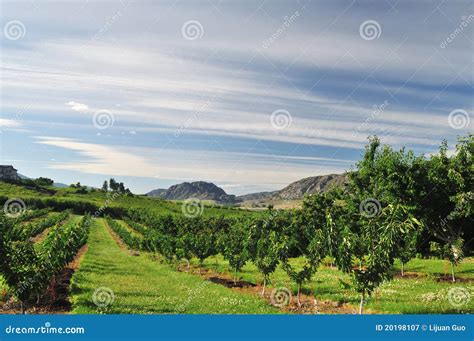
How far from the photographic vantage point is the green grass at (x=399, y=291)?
23281 millimetres

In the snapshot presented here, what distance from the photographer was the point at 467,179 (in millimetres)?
42281

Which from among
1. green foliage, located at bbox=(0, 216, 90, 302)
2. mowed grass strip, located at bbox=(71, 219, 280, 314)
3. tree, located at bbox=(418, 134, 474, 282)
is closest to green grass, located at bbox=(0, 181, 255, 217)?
tree, located at bbox=(418, 134, 474, 282)

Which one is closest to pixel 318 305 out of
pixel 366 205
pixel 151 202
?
pixel 366 205

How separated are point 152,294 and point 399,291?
17.4 m

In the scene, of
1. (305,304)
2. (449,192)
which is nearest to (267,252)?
(305,304)

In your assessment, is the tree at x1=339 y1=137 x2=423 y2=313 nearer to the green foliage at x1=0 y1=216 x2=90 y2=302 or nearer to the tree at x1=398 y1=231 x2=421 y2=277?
the tree at x1=398 y1=231 x2=421 y2=277

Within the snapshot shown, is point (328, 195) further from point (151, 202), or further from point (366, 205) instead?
point (151, 202)

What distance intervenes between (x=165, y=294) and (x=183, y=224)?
213 ft

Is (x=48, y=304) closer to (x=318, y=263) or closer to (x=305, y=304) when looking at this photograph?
(x=305, y=304)

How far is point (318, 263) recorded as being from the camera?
90.2 feet

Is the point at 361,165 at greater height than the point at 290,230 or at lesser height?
greater

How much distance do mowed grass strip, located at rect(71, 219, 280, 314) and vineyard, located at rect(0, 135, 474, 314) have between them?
0.09 m

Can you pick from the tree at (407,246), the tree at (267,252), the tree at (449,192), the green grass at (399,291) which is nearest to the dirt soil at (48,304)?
the tree at (267,252)

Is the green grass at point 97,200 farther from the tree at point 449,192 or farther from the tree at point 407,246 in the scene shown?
the tree at point 407,246
